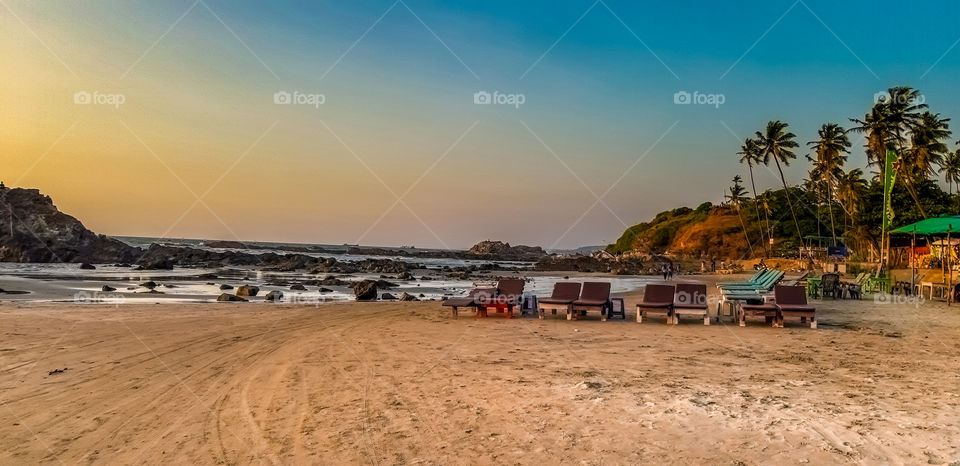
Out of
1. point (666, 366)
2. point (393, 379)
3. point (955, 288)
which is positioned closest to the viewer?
point (393, 379)

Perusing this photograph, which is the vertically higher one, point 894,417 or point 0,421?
point 894,417

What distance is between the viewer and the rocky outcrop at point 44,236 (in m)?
44.2

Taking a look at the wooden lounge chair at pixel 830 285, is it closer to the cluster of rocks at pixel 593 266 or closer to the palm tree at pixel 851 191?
the cluster of rocks at pixel 593 266

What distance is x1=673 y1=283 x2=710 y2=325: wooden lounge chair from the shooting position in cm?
1363

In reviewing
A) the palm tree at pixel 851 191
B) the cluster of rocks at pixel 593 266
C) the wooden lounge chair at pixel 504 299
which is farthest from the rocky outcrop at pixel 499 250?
the wooden lounge chair at pixel 504 299

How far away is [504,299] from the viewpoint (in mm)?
15289

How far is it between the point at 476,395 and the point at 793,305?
31.5 ft

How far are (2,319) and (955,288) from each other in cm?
2553

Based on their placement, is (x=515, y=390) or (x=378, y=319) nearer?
(x=515, y=390)

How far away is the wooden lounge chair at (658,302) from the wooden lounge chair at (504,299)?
9.91ft

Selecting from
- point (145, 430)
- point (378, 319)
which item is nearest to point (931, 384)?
point (145, 430)

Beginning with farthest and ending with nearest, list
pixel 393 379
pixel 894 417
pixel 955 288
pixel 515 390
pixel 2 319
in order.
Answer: pixel 955 288, pixel 2 319, pixel 393 379, pixel 515 390, pixel 894 417

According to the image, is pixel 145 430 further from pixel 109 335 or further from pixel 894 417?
pixel 894 417

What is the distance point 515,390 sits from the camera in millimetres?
7184
